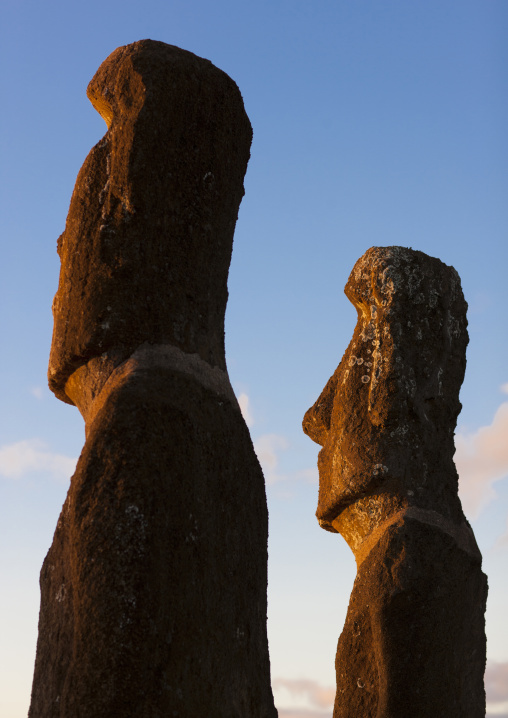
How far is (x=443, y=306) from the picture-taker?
7.65m

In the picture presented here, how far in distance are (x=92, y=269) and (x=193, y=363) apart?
607mm

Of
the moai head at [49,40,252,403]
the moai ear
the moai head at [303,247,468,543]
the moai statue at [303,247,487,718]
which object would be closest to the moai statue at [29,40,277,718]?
the moai head at [49,40,252,403]

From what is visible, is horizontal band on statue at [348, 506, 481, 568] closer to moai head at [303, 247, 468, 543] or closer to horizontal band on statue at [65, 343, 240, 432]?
moai head at [303, 247, 468, 543]

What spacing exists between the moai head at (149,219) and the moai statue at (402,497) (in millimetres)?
2665

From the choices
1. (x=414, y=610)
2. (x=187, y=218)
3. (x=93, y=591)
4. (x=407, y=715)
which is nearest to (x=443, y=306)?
(x=414, y=610)

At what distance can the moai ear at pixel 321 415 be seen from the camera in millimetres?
7680

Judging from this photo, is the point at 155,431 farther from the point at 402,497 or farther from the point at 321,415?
the point at 321,415

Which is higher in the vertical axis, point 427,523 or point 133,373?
point 427,523

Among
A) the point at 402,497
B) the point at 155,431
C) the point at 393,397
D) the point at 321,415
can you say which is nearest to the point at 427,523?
the point at 402,497

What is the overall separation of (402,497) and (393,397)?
28.5 inches

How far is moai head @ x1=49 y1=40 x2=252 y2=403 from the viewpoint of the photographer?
4.36 m

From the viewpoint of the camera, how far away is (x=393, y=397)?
719 cm

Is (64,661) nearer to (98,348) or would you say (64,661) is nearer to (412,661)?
(98,348)

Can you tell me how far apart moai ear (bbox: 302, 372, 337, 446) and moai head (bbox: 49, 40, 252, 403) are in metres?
3.02
